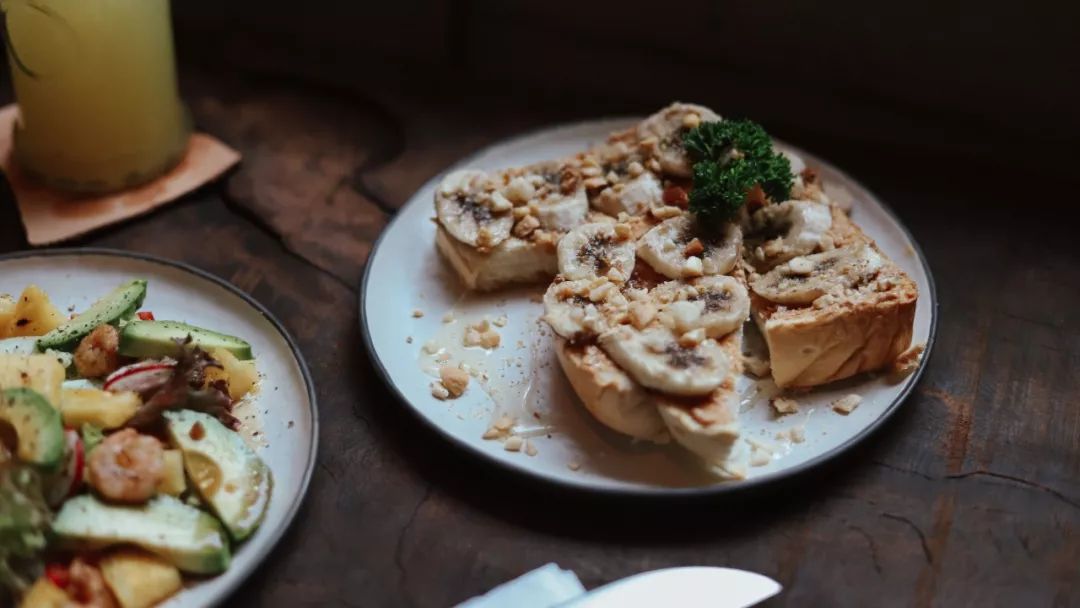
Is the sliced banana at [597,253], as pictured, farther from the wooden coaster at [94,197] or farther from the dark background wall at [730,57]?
the wooden coaster at [94,197]

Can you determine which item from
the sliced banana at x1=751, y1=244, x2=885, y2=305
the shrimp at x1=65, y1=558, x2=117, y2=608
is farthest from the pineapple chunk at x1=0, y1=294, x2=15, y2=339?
the sliced banana at x1=751, y1=244, x2=885, y2=305

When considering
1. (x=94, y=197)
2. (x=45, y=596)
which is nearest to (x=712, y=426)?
(x=45, y=596)

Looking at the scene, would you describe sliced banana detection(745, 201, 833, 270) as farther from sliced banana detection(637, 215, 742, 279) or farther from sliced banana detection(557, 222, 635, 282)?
sliced banana detection(557, 222, 635, 282)

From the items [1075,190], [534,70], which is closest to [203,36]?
[534,70]

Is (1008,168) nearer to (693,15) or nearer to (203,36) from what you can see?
(693,15)

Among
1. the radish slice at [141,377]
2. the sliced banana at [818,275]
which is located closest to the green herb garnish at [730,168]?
the sliced banana at [818,275]

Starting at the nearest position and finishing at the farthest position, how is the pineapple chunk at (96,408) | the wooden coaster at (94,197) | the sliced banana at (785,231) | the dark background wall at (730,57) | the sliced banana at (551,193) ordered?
the pineapple chunk at (96,408) < the sliced banana at (785,231) < the sliced banana at (551,193) < the wooden coaster at (94,197) < the dark background wall at (730,57)
